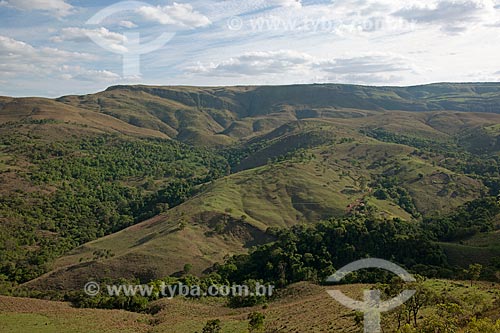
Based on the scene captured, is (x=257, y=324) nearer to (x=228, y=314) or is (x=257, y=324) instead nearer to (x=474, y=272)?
(x=228, y=314)

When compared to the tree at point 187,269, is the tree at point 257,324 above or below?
above

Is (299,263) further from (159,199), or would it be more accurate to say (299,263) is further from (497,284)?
(159,199)

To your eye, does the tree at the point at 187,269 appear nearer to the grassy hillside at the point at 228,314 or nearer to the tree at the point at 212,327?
the grassy hillside at the point at 228,314

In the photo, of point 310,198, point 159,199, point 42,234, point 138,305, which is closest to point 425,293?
point 138,305

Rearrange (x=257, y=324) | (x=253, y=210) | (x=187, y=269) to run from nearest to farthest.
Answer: (x=257, y=324), (x=187, y=269), (x=253, y=210)

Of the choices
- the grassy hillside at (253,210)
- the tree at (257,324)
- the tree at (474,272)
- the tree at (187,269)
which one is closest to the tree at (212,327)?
the tree at (257,324)

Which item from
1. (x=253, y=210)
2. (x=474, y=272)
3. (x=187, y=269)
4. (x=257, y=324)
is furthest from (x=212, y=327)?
(x=253, y=210)

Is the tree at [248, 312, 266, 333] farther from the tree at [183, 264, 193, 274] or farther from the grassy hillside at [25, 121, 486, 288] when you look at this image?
the grassy hillside at [25, 121, 486, 288]

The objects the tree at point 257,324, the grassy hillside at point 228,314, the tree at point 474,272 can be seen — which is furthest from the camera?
the tree at point 474,272

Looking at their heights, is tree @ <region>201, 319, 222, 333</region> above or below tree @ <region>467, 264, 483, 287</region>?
below

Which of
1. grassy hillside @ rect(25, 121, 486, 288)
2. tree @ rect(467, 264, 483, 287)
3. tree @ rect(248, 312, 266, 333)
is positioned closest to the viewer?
tree @ rect(248, 312, 266, 333)

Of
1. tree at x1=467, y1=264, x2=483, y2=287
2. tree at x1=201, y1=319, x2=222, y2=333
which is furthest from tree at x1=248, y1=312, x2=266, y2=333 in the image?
tree at x1=467, y1=264, x2=483, y2=287
